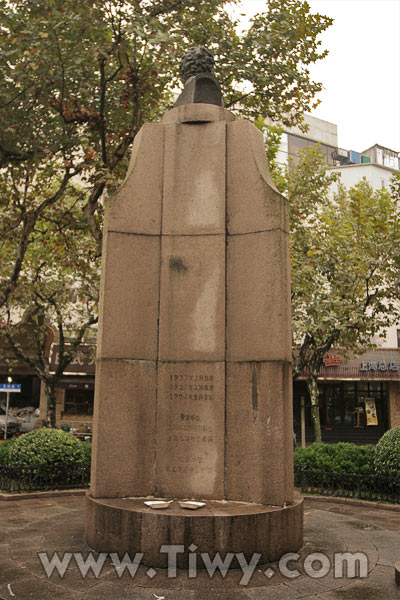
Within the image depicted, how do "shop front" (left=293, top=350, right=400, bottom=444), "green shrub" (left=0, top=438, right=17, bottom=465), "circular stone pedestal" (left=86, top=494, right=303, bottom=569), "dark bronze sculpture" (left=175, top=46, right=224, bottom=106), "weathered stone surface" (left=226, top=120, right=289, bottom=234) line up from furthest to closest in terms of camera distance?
"shop front" (left=293, top=350, right=400, bottom=444), "green shrub" (left=0, top=438, right=17, bottom=465), "dark bronze sculpture" (left=175, top=46, right=224, bottom=106), "weathered stone surface" (left=226, top=120, right=289, bottom=234), "circular stone pedestal" (left=86, top=494, right=303, bottom=569)

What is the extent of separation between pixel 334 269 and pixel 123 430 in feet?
44.1

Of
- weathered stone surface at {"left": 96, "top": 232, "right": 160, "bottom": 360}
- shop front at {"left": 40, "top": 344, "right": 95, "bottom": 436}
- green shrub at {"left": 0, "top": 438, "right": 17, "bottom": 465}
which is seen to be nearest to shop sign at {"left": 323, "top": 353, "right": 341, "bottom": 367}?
shop front at {"left": 40, "top": 344, "right": 95, "bottom": 436}

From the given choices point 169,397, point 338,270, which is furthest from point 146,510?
point 338,270

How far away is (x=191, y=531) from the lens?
18.6 ft

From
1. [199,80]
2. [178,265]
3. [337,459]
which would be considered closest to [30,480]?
[178,265]

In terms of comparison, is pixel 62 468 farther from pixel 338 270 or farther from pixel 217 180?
pixel 338 270

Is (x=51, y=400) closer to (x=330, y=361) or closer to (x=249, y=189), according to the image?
(x=249, y=189)

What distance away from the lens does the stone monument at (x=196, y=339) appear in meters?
6.59

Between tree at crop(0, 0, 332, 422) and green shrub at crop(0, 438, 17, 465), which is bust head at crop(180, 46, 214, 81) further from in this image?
green shrub at crop(0, 438, 17, 465)

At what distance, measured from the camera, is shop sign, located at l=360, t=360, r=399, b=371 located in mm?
33000

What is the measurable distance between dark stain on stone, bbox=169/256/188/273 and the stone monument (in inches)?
0.6

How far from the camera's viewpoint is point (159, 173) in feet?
25.5

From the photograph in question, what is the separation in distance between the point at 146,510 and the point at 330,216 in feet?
59.6

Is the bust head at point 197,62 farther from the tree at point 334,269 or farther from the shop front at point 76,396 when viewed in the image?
the shop front at point 76,396
